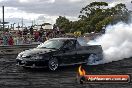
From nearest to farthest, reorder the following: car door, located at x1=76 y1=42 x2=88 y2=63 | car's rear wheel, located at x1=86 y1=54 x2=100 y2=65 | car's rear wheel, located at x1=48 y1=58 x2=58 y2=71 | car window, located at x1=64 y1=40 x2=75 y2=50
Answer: car's rear wheel, located at x1=48 y1=58 x2=58 y2=71 < car window, located at x1=64 y1=40 x2=75 y2=50 < car door, located at x1=76 y1=42 x2=88 y2=63 < car's rear wheel, located at x1=86 y1=54 x2=100 y2=65

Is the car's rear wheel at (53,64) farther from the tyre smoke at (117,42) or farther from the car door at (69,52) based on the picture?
the tyre smoke at (117,42)

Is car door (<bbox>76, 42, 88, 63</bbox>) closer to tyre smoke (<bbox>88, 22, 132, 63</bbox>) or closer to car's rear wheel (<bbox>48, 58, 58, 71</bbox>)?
car's rear wheel (<bbox>48, 58, 58, 71</bbox>)

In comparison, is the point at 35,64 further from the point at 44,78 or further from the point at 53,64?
the point at 44,78

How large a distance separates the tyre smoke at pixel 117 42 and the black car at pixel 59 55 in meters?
2.30

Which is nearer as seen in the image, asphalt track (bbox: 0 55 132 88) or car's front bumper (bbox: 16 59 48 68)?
asphalt track (bbox: 0 55 132 88)

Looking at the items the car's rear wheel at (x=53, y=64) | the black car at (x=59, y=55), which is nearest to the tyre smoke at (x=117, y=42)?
the black car at (x=59, y=55)

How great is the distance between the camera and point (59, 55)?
15.8 meters

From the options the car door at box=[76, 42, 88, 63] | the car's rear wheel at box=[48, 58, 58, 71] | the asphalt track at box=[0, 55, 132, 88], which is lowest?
the asphalt track at box=[0, 55, 132, 88]

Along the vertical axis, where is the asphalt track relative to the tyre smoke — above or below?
below

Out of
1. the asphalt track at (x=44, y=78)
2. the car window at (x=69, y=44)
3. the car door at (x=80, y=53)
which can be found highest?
the car window at (x=69, y=44)

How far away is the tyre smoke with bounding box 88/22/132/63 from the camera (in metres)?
20.6

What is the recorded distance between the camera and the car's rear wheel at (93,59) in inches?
694

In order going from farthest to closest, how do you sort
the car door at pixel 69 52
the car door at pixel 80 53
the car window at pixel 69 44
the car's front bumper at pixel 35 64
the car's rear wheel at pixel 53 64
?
the car door at pixel 80 53 < the car window at pixel 69 44 < the car door at pixel 69 52 < the car's rear wheel at pixel 53 64 < the car's front bumper at pixel 35 64

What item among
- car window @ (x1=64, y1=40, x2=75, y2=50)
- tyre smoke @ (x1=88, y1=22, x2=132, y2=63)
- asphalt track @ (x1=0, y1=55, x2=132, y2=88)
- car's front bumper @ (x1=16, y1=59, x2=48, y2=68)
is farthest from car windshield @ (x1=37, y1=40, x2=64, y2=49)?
tyre smoke @ (x1=88, y1=22, x2=132, y2=63)
